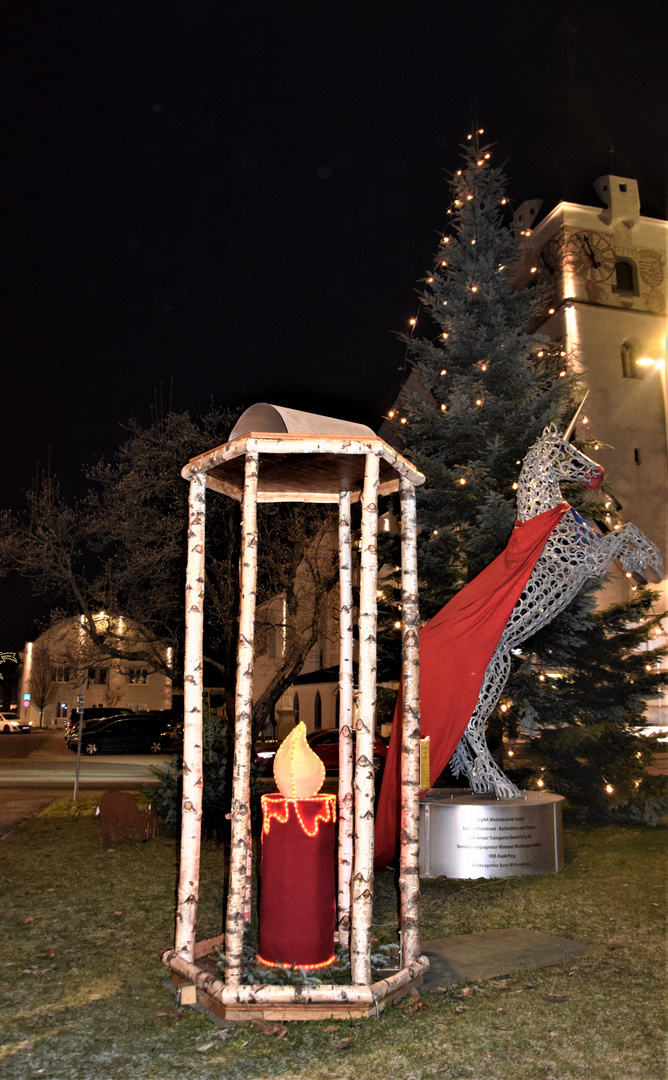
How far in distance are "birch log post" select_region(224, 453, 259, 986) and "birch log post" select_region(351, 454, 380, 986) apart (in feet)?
2.15

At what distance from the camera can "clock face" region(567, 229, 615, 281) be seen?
2981 centimetres

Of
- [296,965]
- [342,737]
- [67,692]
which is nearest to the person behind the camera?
[296,965]

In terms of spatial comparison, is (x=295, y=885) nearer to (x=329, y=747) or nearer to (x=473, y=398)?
(x=473, y=398)

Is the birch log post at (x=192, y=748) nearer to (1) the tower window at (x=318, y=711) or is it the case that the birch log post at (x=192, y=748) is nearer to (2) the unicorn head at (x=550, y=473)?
(2) the unicorn head at (x=550, y=473)

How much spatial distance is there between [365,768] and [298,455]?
6.78 feet

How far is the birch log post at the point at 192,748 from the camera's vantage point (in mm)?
5062

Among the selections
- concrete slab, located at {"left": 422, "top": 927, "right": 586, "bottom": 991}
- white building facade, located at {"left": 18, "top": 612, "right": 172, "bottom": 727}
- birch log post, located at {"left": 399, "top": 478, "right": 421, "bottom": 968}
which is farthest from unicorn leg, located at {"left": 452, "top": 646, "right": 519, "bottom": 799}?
white building facade, located at {"left": 18, "top": 612, "right": 172, "bottom": 727}

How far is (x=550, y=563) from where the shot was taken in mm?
8969

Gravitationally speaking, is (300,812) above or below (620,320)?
below

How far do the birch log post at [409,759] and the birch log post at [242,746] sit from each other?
3.51ft

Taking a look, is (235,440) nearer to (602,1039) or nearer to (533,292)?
(602,1039)

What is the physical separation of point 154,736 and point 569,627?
76.8ft

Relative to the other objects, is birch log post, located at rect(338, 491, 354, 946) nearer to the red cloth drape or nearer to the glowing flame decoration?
the glowing flame decoration

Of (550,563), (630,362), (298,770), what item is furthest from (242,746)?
(630,362)
